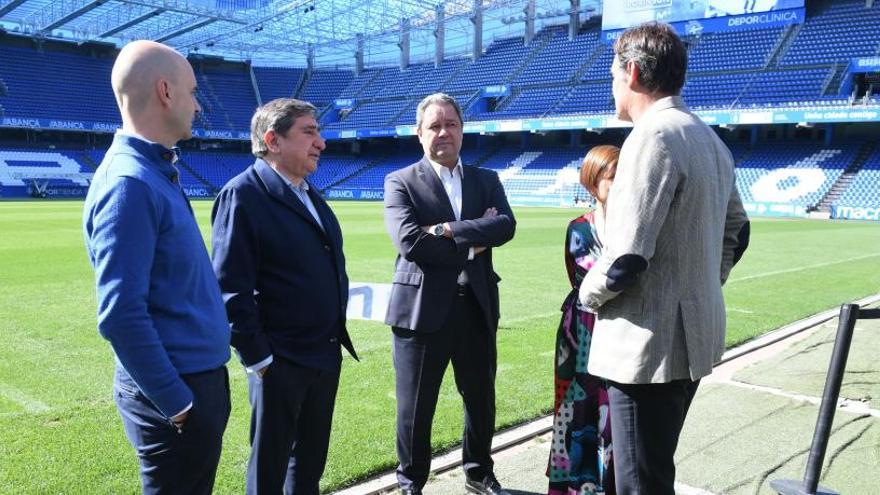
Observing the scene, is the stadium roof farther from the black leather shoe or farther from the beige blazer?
the beige blazer

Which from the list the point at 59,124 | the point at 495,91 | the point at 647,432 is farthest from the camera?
the point at 495,91

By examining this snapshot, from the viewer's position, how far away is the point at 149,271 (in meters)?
1.90

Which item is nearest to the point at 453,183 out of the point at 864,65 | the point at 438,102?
the point at 438,102

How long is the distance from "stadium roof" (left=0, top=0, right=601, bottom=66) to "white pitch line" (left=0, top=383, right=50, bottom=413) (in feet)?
135

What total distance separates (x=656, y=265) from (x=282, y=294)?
1529 millimetres

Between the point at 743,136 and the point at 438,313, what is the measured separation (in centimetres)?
4134

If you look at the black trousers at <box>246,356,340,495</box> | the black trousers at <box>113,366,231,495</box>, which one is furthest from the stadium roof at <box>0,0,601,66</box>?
the black trousers at <box>113,366,231,495</box>

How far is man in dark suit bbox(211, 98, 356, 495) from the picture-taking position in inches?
103

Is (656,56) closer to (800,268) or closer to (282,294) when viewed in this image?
(282,294)

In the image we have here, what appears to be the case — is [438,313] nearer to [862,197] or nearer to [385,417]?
[385,417]

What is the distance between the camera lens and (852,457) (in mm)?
3738

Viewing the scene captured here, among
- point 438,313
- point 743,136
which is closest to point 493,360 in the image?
point 438,313

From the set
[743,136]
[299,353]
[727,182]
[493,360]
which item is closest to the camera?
[727,182]

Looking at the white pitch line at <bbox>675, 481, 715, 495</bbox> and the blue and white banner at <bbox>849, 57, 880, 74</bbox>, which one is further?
the blue and white banner at <bbox>849, 57, 880, 74</bbox>
